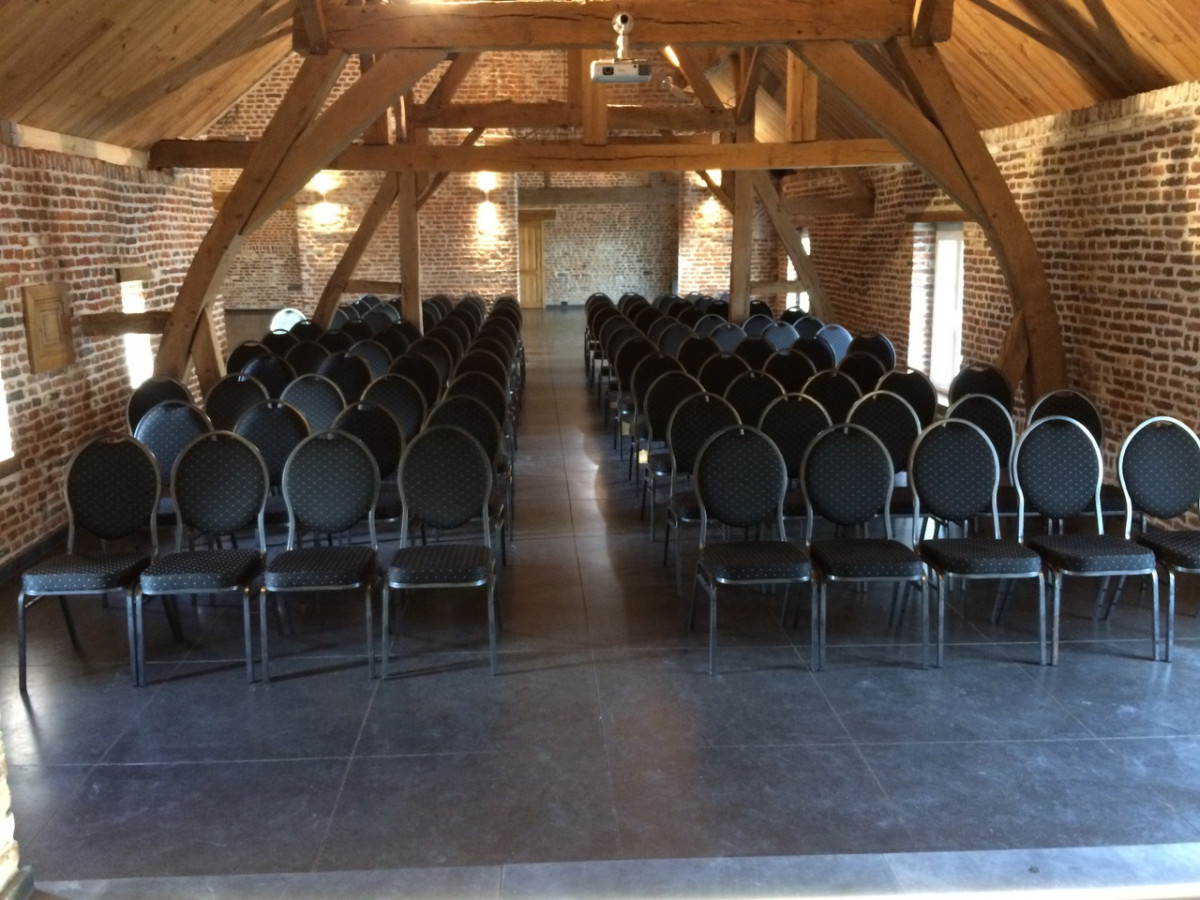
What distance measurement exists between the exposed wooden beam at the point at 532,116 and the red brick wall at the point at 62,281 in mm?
4394

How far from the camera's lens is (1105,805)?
3645 mm

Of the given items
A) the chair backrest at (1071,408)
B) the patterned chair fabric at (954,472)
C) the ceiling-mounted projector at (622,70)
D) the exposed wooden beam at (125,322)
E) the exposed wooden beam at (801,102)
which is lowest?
the patterned chair fabric at (954,472)

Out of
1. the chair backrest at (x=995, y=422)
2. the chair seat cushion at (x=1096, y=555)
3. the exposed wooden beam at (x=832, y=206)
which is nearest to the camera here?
the chair seat cushion at (x=1096, y=555)

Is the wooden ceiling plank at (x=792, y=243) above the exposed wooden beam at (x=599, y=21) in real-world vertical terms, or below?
below

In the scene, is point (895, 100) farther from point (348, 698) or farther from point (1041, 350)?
point (348, 698)

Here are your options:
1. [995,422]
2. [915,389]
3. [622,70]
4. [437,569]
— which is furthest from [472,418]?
[915,389]

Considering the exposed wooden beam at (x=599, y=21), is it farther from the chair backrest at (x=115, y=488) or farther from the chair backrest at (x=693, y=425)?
the chair backrest at (x=115, y=488)

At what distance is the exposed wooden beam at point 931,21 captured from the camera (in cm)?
655

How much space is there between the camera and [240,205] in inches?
292

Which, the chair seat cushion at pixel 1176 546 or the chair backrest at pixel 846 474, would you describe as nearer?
the chair seat cushion at pixel 1176 546

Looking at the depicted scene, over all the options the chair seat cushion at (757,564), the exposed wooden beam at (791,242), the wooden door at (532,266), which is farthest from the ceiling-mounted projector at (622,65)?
the wooden door at (532,266)

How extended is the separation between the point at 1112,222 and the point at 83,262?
776 centimetres

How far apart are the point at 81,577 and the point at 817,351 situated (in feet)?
21.7

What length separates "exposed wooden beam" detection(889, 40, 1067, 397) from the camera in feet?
22.9
